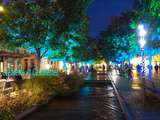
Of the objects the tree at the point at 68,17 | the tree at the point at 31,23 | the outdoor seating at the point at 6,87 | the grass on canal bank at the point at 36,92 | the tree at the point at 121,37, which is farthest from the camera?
the tree at the point at 121,37

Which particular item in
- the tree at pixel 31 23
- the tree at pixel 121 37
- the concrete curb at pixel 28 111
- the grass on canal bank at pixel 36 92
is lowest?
the concrete curb at pixel 28 111

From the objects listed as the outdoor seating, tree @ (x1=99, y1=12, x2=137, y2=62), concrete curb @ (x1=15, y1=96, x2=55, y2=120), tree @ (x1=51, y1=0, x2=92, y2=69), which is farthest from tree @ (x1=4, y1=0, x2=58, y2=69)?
tree @ (x1=99, y1=12, x2=137, y2=62)

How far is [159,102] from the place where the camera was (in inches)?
774

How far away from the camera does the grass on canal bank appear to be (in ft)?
52.6

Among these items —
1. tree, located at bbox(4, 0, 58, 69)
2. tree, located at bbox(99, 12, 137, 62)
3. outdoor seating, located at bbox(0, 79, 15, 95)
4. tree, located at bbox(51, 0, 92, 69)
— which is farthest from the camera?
tree, located at bbox(99, 12, 137, 62)

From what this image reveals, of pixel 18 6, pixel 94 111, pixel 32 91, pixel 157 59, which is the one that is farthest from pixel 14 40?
pixel 157 59

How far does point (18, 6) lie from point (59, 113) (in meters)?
15.7

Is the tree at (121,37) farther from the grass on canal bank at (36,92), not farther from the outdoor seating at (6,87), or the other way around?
the outdoor seating at (6,87)

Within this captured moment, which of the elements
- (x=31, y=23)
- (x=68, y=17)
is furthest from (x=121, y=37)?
(x=31, y=23)

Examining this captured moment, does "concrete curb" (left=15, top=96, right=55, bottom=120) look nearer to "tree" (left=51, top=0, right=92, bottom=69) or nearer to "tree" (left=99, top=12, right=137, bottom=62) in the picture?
"tree" (left=51, top=0, right=92, bottom=69)

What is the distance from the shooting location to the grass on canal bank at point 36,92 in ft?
52.6

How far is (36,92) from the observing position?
21750 millimetres

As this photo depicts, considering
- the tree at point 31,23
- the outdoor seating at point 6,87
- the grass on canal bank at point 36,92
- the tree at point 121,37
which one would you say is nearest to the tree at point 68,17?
the tree at point 31,23

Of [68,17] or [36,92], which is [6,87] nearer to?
[36,92]
